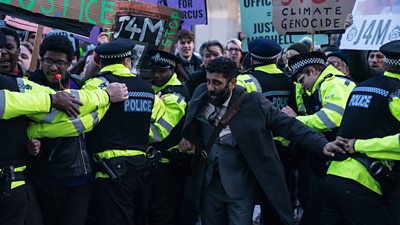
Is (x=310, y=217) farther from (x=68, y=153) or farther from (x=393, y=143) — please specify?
(x=68, y=153)

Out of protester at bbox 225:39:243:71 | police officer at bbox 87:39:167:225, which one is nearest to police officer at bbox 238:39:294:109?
police officer at bbox 87:39:167:225

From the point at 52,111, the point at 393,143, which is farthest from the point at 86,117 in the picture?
the point at 393,143

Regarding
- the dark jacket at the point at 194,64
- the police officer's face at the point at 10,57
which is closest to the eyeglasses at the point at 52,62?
the police officer's face at the point at 10,57

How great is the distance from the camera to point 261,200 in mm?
6059

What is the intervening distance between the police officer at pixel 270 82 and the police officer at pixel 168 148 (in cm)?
74

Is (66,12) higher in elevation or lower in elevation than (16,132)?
higher

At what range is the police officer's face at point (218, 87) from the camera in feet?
18.9

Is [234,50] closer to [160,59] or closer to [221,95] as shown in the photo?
[160,59]

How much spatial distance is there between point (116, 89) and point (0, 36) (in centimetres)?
115

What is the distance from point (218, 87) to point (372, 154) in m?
1.44

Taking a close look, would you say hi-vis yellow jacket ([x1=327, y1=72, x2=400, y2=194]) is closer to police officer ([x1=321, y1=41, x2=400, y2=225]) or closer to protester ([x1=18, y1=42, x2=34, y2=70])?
police officer ([x1=321, y1=41, x2=400, y2=225])

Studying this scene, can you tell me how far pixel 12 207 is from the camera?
16.1 feet

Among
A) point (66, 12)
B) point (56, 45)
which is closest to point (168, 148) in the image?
point (66, 12)

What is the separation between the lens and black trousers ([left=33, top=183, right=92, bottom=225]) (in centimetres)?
555
